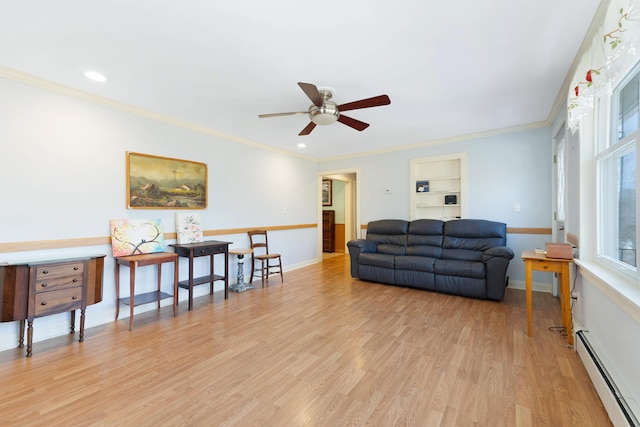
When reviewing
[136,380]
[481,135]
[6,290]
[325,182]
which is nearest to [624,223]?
[481,135]

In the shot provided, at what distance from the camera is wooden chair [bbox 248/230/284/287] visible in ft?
15.0

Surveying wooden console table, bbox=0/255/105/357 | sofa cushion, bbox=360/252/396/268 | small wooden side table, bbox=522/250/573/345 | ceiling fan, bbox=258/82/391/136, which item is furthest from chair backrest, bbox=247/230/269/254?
small wooden side table, bbox=522/250/573/345

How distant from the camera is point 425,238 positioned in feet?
14.7

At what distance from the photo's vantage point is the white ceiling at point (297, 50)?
68.0 inches

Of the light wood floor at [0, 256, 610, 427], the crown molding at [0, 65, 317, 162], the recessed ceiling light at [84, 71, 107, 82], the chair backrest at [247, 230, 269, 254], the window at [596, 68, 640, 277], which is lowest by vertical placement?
the light wood floor at [0, 256, 610, 427]

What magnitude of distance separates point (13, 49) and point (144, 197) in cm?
164

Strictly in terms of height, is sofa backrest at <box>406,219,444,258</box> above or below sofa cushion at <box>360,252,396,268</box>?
above

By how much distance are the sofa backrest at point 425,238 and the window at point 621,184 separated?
2.19 metres

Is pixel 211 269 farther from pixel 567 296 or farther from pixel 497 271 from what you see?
pixel 567 296

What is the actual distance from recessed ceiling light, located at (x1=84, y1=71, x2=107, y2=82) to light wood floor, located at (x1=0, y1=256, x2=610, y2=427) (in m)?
2.43

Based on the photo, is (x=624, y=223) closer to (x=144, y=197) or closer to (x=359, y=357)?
(x=359, y=357)

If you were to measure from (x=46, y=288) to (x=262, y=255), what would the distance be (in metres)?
2.76

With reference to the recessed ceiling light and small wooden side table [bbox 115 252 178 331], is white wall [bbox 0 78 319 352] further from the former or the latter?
the recessed ceiling light

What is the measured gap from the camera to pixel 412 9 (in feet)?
5.60
